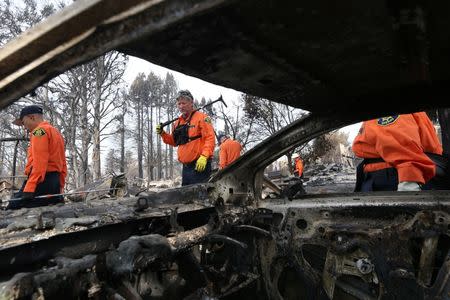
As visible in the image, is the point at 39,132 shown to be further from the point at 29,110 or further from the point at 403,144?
the point at 403,144

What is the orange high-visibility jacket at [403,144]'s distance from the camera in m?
2.54

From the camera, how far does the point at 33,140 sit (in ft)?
13.8

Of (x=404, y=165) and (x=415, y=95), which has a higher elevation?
(x=415, y=95)

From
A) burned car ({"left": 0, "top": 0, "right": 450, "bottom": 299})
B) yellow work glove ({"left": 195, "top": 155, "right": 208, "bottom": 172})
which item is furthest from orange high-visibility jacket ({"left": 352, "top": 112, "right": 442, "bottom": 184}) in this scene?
yellow work glove ({"left": 195, "top": 155, "right": 208, "bottom": 172})

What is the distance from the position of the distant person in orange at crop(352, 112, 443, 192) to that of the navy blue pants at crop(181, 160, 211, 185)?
2.32 m

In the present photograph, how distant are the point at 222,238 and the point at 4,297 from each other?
1.20 m

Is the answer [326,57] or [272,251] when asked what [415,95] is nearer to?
[326,57]

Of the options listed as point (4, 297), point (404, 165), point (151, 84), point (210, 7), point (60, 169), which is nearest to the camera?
point (210, 7)

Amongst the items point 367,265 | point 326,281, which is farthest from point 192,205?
point 367,265

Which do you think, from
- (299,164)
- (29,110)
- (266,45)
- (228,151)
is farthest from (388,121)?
(299,164)

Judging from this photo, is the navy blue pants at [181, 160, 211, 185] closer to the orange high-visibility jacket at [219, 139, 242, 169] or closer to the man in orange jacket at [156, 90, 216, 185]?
the man in orange jacket at [156, 90, 216, 185]

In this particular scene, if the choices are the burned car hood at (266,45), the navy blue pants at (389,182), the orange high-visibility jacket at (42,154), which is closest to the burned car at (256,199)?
the burned car hood at (266,45)

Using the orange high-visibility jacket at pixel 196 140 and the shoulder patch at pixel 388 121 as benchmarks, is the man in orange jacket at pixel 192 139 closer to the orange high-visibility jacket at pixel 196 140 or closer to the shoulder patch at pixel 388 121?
the orange high-visibility jacket at pixel 196 140

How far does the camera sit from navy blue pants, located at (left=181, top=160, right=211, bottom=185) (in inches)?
193
